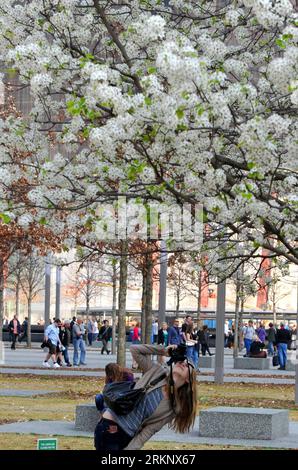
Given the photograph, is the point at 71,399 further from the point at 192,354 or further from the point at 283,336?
the point at 283,336

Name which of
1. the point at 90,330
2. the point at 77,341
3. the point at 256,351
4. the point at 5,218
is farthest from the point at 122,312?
the point at 90,330

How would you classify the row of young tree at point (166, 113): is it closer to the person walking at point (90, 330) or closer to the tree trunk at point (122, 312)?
the tree trunk at point (122, 312)

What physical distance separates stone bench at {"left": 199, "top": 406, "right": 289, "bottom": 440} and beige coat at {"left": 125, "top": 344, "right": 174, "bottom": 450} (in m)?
8.20

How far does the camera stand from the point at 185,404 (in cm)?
820

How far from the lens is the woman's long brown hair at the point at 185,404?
8.20 meters

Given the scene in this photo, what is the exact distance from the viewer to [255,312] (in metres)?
82.2

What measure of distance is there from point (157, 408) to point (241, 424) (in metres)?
8.60

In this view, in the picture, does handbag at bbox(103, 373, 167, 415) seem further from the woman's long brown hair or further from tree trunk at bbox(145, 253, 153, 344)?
tree trunk at bbox(145, 253, 153, 344)

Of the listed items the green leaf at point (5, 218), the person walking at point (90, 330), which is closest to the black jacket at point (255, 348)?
the person walking at point (90, 330)

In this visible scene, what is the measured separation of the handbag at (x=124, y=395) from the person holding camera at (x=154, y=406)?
0.05 feet

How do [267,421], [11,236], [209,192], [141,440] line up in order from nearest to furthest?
[141,440] → [209,192] → [267,421] → [11,236]

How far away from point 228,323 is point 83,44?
2746 inches
